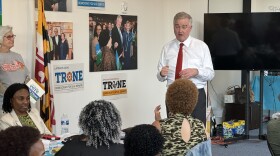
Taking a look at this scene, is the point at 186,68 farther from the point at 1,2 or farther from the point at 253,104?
the point at 253,104

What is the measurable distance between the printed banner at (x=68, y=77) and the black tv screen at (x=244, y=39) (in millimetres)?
1925

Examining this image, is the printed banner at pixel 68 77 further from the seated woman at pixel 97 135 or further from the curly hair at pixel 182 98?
the seated woman at pixel 97 135

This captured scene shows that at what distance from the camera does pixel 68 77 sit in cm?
555

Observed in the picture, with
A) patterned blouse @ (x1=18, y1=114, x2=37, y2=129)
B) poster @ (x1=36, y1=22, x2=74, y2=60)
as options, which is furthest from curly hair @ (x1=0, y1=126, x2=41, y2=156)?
poster @ (x1=36, y1=22, x2=74, y2=60)

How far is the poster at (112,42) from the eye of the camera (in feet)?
19.4

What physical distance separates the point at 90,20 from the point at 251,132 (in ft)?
10.5

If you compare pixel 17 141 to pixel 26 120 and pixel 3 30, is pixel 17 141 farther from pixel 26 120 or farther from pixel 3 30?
pixel 3 30

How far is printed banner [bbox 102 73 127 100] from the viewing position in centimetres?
615

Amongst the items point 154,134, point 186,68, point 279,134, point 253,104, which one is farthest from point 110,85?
point 154,134

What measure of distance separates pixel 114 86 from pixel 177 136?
3.46 m

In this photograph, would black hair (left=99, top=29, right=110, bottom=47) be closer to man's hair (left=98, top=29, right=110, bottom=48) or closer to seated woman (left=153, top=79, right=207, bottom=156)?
man's hair (left=98, top=29, right=110, bottom=48)

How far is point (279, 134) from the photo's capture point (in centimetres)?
289

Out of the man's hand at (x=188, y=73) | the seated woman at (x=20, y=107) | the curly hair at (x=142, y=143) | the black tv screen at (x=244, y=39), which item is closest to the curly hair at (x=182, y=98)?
the curly hair at (x=142, y=143)

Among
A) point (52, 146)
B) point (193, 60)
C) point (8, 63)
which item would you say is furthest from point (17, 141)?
point (193, 60)
